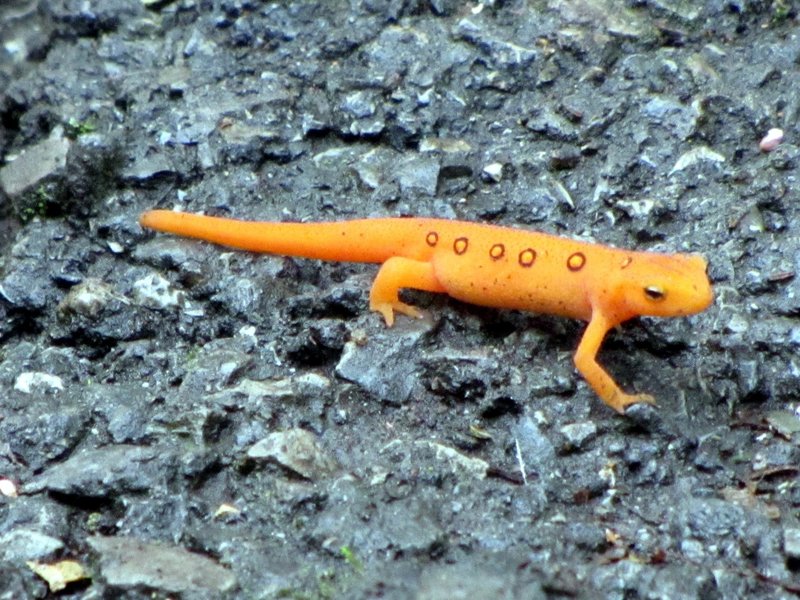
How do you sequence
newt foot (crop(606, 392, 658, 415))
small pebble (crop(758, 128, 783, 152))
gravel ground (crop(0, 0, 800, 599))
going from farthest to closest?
small pebble (crop(758, 128, 783, 152))
newt foot (crop(606, 392, 658, 415))
gravel ground (crop(0, 0, 800, 599))

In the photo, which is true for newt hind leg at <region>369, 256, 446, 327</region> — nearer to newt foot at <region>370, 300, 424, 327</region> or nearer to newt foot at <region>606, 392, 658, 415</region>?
newt foot at <region>370, 300, 424, 327</region>

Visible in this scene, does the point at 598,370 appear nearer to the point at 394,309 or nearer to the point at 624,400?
the point at 624,400

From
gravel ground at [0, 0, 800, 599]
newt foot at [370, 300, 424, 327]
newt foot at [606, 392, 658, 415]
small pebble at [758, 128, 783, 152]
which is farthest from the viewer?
small pebble at [758, 128, 783, 152]

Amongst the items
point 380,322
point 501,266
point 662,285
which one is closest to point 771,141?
point 662,285

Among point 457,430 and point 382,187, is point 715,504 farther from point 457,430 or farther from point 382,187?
point 382,187

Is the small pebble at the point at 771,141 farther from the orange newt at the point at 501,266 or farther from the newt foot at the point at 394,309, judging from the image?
the newt foot at the point at 394,309

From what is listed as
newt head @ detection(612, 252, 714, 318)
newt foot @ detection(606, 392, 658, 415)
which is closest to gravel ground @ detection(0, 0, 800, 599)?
newt foot @ detection(606, 392, 658, 415)
